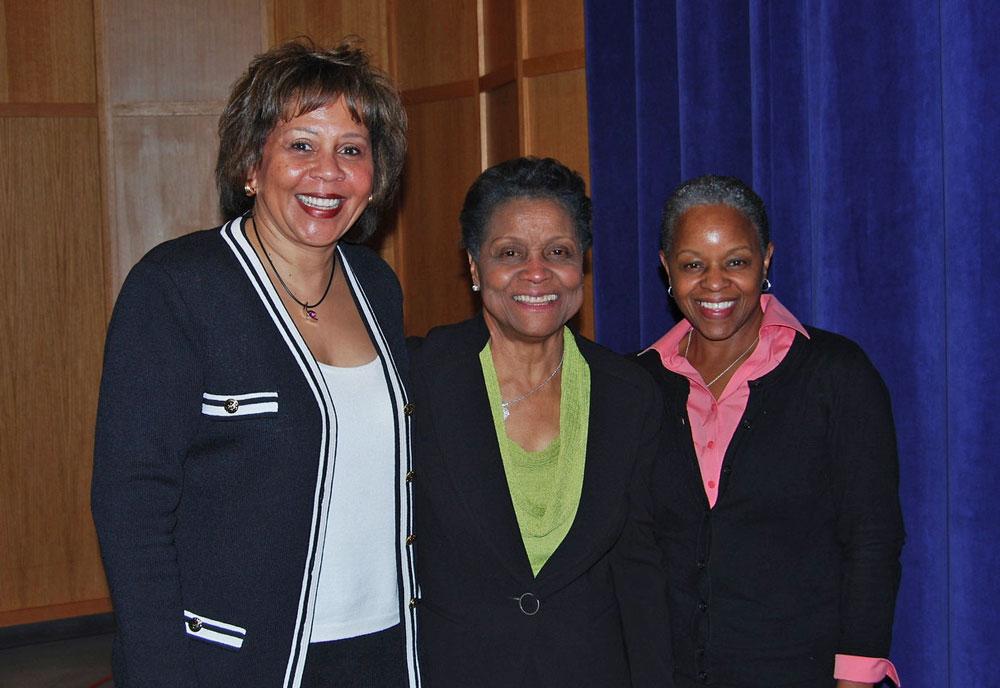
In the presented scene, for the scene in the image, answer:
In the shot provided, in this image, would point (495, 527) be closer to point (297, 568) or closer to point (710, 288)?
point (297, 568)

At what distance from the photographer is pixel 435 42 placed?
187 inches

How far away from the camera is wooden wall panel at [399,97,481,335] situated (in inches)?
181

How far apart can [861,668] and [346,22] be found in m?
4.12

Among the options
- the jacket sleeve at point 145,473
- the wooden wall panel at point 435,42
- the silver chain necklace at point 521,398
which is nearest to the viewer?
the jacket sleeve at point 145,473

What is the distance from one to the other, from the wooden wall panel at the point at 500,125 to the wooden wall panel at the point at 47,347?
6.31ft

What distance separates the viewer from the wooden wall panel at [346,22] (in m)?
5.04

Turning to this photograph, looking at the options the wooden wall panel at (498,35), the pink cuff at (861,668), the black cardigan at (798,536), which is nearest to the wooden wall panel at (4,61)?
the wooden wall panel at (498,35)

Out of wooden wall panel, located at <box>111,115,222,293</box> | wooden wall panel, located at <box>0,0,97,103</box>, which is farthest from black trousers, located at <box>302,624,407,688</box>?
wooden wall panel, located at <box>0,0,97,103</box>

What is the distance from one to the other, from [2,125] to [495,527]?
3.88m

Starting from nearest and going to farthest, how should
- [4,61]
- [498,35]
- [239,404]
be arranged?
[239,404] → [498,35] → [4,61]

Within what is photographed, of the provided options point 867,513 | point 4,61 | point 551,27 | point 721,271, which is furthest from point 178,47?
point 867,513

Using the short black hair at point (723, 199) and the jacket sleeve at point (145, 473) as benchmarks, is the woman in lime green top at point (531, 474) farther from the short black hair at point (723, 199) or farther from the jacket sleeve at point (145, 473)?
the jacket sleeve at point (145, 473)

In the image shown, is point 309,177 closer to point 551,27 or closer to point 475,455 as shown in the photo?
point 475,455

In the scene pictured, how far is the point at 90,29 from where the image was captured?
190 inches
